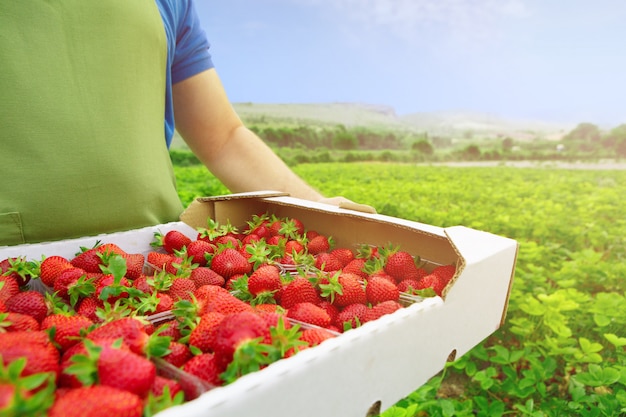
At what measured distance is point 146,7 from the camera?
137 cm

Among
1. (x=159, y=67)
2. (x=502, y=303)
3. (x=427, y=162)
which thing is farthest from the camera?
(x=427, y=162)

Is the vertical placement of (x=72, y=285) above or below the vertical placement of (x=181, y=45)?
below

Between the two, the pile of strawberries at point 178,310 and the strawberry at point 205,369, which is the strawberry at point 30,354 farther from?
the strawberry at point 205,369

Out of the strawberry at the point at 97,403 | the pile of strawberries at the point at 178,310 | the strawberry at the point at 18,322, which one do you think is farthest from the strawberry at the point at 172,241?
the strawberry at the point at 97,403

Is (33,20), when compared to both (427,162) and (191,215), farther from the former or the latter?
(427,162)

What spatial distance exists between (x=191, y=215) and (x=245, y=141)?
1.47ft

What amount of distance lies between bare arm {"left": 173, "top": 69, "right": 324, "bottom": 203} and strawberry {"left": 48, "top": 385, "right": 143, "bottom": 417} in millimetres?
1154

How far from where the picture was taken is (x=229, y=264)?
108cm

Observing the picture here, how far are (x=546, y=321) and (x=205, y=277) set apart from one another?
1.51m

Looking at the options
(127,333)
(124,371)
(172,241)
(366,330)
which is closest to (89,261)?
(172,241)

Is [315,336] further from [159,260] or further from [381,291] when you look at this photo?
[159,260]

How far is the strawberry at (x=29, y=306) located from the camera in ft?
2.76

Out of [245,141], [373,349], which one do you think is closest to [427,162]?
[245,141]

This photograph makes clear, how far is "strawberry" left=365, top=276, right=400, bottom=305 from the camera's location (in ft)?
3.06
